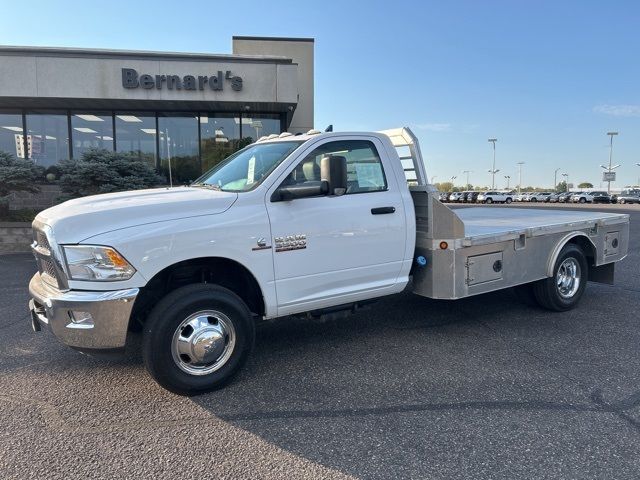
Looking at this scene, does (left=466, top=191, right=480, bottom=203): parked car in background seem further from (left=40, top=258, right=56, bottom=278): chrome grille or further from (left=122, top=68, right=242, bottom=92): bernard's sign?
(left=40, top=258, right=56, bottom=278): chrome grille

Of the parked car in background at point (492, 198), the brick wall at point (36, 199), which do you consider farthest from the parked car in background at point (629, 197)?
the brick wall at point (36, 199)

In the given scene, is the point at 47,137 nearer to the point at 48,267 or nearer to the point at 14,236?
the point at 14,236

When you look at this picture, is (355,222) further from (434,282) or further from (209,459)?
(209,459)

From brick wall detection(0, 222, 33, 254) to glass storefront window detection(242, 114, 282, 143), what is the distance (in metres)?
7.99

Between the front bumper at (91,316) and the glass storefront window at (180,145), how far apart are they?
45.9ft

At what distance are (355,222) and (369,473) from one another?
2.23 metres

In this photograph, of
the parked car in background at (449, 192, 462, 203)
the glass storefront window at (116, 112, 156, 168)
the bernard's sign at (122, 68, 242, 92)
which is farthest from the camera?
the parked car in background at (449, 192, 462, 203)

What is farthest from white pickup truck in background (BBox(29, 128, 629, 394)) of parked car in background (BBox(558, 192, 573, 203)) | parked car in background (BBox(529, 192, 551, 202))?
parked car in background (BBox(529, 192, 551, 202))

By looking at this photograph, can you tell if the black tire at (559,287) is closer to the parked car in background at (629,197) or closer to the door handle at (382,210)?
the door handle at (382,210)

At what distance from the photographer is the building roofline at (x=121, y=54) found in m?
14.6

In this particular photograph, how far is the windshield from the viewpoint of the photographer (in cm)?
430

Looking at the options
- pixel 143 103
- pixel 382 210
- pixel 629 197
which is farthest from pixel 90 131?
pixel 629 197

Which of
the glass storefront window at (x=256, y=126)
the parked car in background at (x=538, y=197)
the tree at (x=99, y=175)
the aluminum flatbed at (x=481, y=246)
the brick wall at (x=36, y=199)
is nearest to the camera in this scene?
the aluminum flatbed at (x=481, y=246)

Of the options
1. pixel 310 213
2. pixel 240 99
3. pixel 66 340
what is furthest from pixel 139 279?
pixel 240 99
